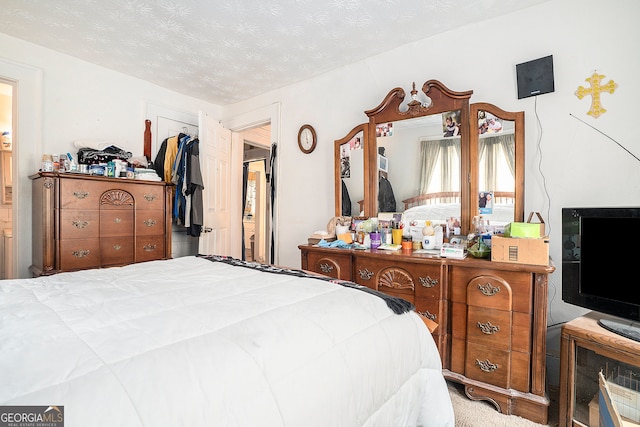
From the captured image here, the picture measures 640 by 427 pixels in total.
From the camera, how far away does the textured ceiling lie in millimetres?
2049

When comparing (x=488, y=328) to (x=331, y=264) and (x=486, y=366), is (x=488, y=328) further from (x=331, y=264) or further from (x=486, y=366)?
(x=331, y=264)

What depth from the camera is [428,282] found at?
1795 millimetres

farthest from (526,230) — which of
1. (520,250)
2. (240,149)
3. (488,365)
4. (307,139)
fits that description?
(240,149)

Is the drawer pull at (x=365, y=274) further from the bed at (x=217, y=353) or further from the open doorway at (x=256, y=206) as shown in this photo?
the open doorway at (x=256, y=206)

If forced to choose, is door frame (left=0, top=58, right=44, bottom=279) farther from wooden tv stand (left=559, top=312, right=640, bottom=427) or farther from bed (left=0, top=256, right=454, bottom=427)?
wooden tv stand (left=559, top=312, right=640, bottom=427)

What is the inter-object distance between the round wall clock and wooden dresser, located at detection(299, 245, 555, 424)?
1604mm

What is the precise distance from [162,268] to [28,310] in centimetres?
65

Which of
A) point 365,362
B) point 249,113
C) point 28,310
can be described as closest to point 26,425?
point 28,310

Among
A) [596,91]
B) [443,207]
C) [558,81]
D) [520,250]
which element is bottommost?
[520,250]

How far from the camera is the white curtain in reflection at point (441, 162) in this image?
215cm

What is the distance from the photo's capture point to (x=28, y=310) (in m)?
0.86

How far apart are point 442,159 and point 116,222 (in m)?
2.80

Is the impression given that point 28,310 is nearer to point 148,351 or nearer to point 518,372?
point 148,351

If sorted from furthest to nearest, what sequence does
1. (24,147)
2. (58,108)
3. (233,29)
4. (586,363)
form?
(58,108)
(24,147)
(233,29)
(586,363)
